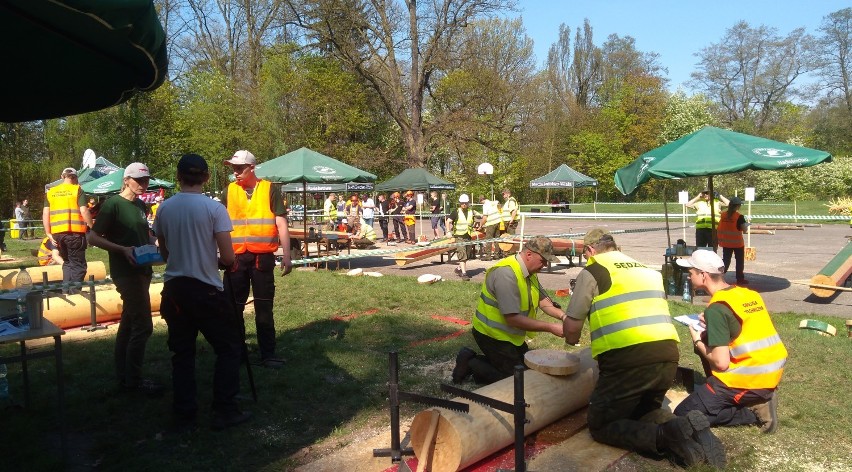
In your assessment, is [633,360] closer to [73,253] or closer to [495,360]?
[495,360]

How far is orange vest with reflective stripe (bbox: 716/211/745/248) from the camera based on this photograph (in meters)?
10.4

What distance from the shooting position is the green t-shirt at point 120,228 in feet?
16.7

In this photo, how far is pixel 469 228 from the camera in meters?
14.8

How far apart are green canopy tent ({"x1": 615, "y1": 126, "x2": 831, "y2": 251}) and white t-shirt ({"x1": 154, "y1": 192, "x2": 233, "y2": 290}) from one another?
272 inches

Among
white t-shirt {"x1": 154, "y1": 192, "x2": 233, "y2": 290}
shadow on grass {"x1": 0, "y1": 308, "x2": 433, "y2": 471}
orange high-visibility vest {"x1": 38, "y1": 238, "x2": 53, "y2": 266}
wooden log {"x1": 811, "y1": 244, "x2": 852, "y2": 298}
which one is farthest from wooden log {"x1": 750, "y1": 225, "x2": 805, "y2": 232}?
white t-shirt {"x1": 154, "y1": 192, "x2": 233, "y2": 290}

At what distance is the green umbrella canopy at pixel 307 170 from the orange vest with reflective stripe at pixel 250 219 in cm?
690

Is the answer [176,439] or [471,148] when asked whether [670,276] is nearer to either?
[176,439]

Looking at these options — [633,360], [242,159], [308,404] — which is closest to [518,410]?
[633,360]

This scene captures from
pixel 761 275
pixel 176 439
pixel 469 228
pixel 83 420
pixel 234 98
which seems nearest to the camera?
pixel 176 439

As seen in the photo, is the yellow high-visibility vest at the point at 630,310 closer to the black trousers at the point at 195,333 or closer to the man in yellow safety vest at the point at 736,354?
the man in yellow safety vest at the point at 736,354

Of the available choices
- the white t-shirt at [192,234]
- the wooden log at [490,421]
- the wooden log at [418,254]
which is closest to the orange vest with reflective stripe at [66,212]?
the white t-shirt at [192,234]

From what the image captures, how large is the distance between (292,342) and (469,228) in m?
8.22

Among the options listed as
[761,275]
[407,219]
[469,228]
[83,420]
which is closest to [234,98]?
[407,219]

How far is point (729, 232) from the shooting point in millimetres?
10422
